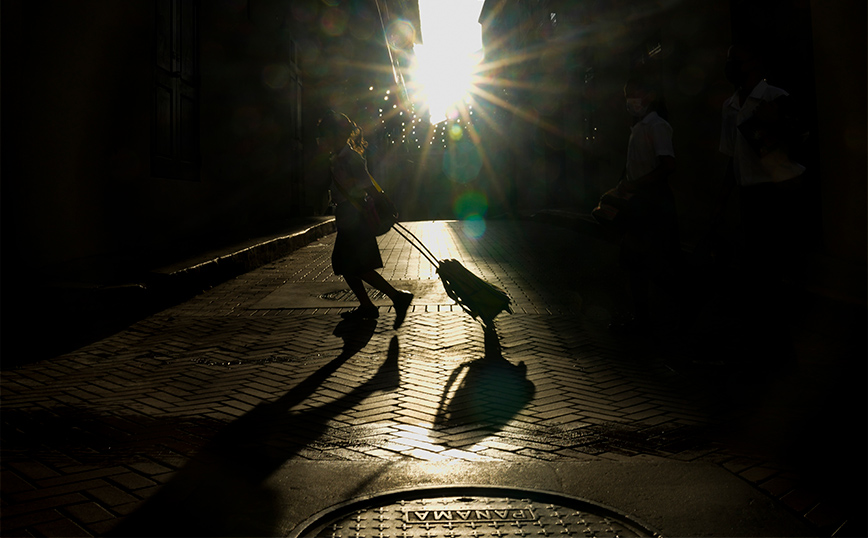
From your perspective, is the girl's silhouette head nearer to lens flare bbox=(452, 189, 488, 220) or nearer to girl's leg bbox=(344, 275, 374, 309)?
girl's leg bbox=(344, 275, 374, 309)

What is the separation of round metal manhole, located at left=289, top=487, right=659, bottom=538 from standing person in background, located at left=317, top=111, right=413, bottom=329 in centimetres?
355

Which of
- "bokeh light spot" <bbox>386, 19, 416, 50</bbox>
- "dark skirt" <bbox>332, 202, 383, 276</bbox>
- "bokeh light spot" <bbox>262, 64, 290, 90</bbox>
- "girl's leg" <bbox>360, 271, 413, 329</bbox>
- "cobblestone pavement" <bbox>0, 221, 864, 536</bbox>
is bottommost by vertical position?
"cobblestone pavement" <bbox>0, 221, 864, 536</bbox>

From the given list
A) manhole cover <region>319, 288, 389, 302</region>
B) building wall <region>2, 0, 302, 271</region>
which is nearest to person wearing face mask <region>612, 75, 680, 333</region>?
manhole cover <region>319, 288, 389, 302</region>

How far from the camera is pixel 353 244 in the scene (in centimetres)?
632

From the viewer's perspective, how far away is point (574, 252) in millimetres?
11656

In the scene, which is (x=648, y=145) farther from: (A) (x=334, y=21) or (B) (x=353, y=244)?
(A) (x=334, y=21)

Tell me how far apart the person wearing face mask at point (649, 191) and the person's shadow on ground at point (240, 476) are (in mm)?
2214

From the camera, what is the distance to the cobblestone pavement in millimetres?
2730

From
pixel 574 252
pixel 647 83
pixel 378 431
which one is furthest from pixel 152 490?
pixel 574 252

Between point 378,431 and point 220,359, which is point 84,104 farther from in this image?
point 378,431

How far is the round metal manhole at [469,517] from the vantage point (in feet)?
7.25

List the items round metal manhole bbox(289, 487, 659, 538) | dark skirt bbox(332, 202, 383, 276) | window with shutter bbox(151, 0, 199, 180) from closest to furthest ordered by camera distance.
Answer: round metal manhole bbox(289, 487, 659, 538) < dark skirt bbox(332, 202, 383, 276) < window with shutter bbox(151, 0, 199, 180)

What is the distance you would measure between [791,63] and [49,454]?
7253 mm

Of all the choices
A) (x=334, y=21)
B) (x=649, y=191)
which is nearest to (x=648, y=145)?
(x=649, y=191)
